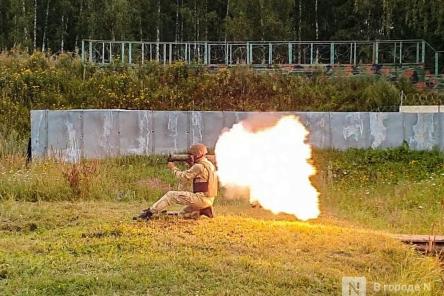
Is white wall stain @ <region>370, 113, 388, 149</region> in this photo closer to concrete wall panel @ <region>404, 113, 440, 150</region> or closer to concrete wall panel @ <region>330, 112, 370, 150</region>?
concrete wall panel @ <region>330, 112, 370, 150</region>

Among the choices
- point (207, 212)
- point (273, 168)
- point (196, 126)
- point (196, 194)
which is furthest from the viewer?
point (196, 126)

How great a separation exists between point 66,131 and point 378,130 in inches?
296

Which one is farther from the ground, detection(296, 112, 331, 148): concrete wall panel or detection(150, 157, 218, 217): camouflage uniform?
detection(296, 112, 331, 148): concrete wall panel

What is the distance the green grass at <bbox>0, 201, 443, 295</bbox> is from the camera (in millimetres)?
5844

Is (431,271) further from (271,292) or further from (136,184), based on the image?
(136,184)

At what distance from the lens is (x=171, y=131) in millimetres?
15914

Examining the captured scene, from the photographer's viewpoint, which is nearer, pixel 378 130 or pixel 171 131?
pixel 171 131

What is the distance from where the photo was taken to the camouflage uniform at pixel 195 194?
8.13 m

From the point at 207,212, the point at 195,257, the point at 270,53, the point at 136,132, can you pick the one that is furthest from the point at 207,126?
the point at 195,257

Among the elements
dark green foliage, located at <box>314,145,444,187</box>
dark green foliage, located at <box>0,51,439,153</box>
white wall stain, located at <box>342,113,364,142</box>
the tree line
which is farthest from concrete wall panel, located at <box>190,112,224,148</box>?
the tree line

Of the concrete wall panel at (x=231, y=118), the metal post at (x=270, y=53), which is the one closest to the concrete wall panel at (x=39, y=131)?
the concrete wall panel at (x=231, y=118)

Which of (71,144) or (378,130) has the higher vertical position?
(378,130)

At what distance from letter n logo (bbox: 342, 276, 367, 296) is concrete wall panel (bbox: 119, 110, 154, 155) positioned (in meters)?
9.98

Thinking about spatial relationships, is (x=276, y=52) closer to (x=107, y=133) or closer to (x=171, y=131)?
(x=171, y=131)
